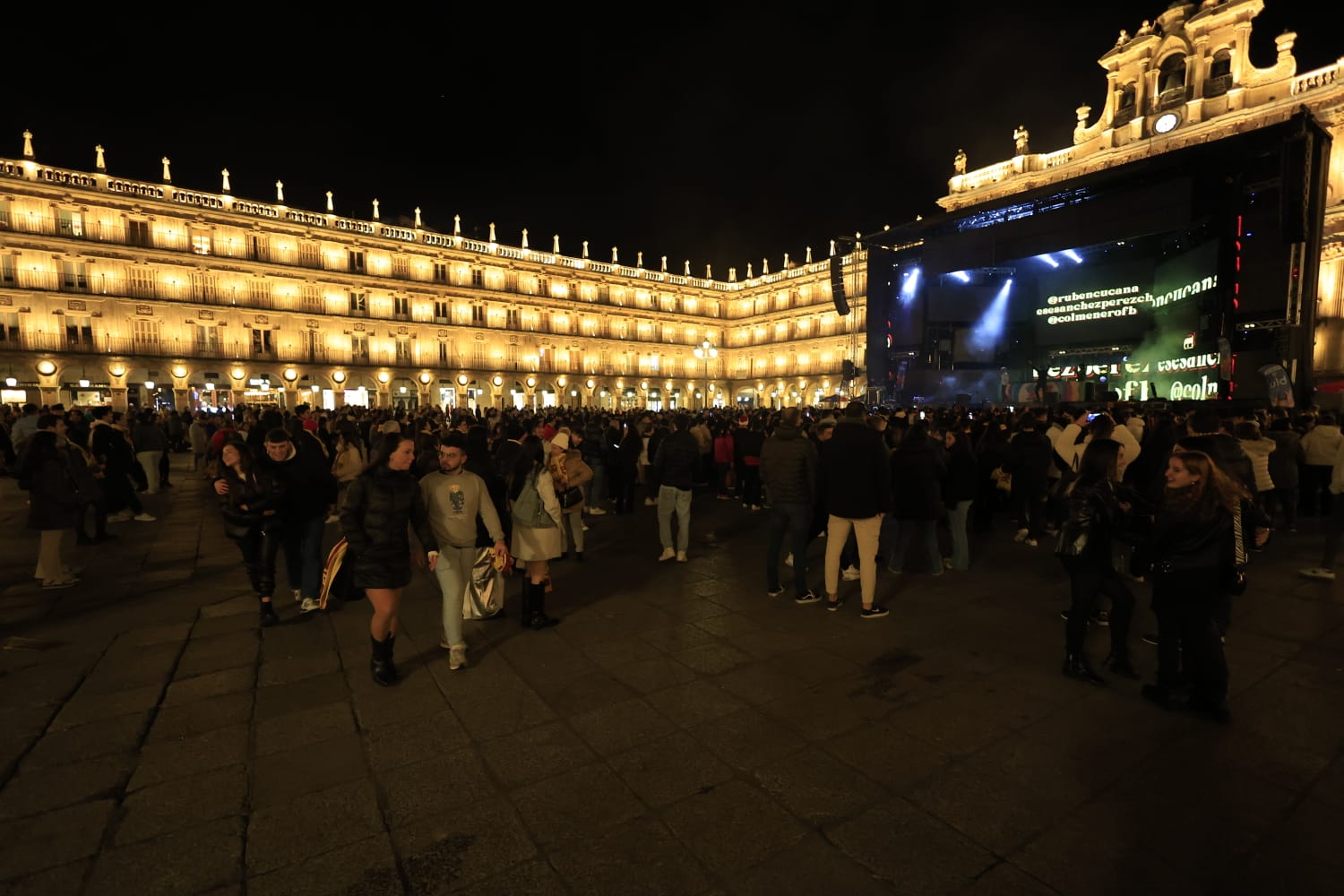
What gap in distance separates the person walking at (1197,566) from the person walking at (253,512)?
20.7 feet

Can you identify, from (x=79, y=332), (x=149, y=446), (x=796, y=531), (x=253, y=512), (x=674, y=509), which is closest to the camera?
(x=253, y=512)

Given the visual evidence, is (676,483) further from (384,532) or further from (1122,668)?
(1122,668)

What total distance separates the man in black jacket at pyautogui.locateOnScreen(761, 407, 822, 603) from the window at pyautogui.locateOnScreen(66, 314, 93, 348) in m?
39.4

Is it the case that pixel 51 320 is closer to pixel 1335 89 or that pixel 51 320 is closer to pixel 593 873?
pixel 593 873

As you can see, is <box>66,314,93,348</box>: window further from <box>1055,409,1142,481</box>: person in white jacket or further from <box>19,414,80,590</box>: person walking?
<box>1055,409,1142,481</box>: person in white jacket

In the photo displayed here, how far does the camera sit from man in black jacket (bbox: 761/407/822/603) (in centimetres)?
→ 533

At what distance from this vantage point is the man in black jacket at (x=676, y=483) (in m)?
6.95

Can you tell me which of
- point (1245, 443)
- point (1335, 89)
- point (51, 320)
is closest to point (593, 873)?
point (1245, 443)

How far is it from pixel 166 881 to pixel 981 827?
3.25 m

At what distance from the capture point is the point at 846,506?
5.02 metres

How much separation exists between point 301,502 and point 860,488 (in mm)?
4776

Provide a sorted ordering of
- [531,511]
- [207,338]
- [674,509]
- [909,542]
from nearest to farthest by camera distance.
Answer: [531,511], [909,542], [674,509], [207,338]

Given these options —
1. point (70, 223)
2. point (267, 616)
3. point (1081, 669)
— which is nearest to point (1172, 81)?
point (1081, 669)

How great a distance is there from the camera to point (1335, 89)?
20.7 meters
